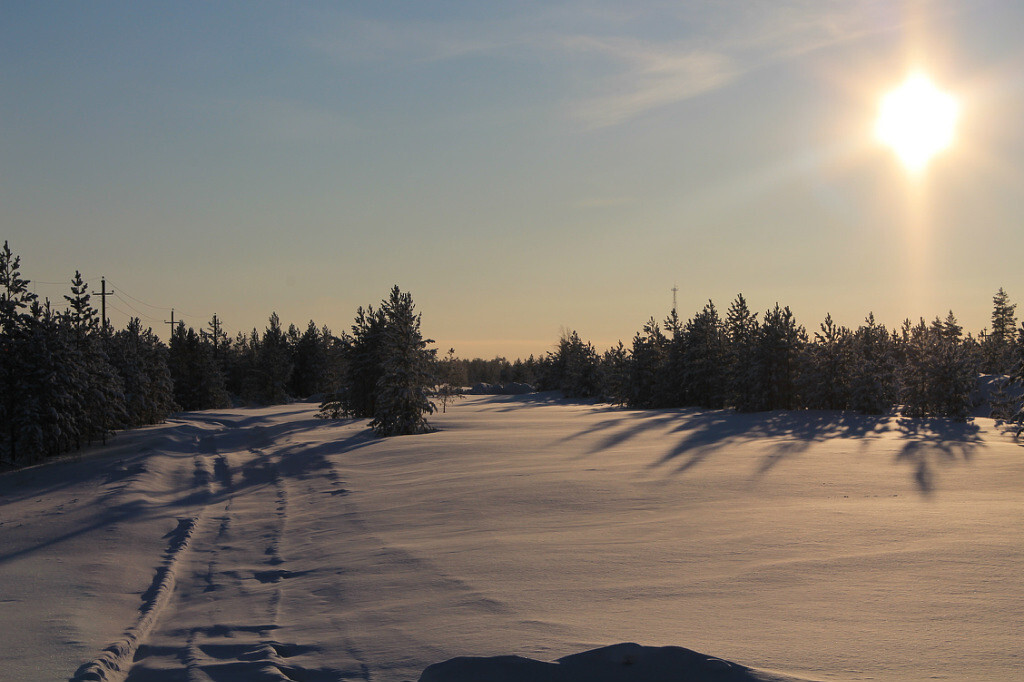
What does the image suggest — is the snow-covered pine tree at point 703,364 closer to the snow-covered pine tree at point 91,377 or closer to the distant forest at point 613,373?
the distant forest at point 613,373

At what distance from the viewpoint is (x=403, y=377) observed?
102 feet

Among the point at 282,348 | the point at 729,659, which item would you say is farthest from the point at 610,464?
the point at 282,348

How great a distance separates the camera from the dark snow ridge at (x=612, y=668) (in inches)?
188

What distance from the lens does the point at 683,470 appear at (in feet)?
51.4

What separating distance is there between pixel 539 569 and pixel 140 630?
14.1 ft

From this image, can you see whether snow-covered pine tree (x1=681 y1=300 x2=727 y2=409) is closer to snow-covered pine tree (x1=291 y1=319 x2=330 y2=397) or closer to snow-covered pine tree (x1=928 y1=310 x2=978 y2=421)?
snow-covered pine tree (x1=928 y1=310 x2=978 y2=421)

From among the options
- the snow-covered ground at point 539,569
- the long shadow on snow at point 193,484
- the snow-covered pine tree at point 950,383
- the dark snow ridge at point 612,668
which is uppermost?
the snow-covered pine tree at point 950,383

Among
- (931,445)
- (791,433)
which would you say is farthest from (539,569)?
(791,433)

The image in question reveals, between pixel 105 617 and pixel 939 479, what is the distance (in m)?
13.7

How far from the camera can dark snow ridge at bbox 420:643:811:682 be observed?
4781 mm

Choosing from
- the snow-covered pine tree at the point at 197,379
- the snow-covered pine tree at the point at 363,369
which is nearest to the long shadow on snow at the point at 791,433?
the snow-covered pine tree at the point at 363,369

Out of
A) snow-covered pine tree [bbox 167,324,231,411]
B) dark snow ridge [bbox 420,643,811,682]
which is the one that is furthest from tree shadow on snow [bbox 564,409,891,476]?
snow-covered pine tree [bbox 167,324,231,411]

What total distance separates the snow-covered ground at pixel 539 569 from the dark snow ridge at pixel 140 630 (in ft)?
0.13

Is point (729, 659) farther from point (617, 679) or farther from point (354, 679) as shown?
point (354, 679)
